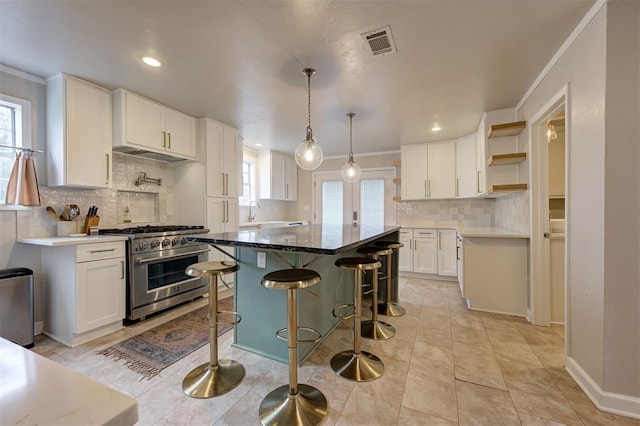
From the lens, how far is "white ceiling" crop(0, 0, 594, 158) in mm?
1733

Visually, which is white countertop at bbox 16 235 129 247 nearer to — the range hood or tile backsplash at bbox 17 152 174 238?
tile backsplash at bbox 17 152 174 238

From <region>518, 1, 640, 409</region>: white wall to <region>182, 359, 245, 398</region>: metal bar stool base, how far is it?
2.28 metres

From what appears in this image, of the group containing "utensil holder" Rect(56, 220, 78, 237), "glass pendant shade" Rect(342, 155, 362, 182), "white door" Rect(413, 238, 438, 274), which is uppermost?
"glass pendant shade" Rect(342, 155, 362, 182)

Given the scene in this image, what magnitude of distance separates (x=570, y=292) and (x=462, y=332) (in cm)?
97

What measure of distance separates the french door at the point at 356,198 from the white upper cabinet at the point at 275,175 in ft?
1.98

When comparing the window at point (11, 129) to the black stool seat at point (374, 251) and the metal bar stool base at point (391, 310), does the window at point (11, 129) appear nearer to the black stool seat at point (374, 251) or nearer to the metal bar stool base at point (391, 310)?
the black stool seat at point (374, 251)

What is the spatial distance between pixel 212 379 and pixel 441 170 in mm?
4523

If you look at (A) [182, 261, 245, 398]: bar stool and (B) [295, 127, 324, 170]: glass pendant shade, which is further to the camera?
(B) [295, 127, 324, 170]: glass pendant shade

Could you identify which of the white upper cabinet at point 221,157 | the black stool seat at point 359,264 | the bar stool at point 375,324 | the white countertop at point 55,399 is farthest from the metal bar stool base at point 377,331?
the white upper cabinet at point 221,157

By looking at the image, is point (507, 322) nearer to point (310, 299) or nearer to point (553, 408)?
point (553, 408)

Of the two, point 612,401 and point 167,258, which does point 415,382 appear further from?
point 167,258

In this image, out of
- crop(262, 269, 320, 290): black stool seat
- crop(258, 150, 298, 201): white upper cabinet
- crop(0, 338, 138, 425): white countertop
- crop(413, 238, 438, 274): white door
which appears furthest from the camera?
crop(258, 150, 298, 201): white upper cabinet

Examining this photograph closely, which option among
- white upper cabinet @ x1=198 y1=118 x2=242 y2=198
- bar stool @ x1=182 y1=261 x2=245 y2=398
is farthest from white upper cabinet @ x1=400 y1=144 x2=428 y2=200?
bar stool @ x1=182 y1=261 x2=245 y2=398

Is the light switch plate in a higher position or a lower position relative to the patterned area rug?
higher
